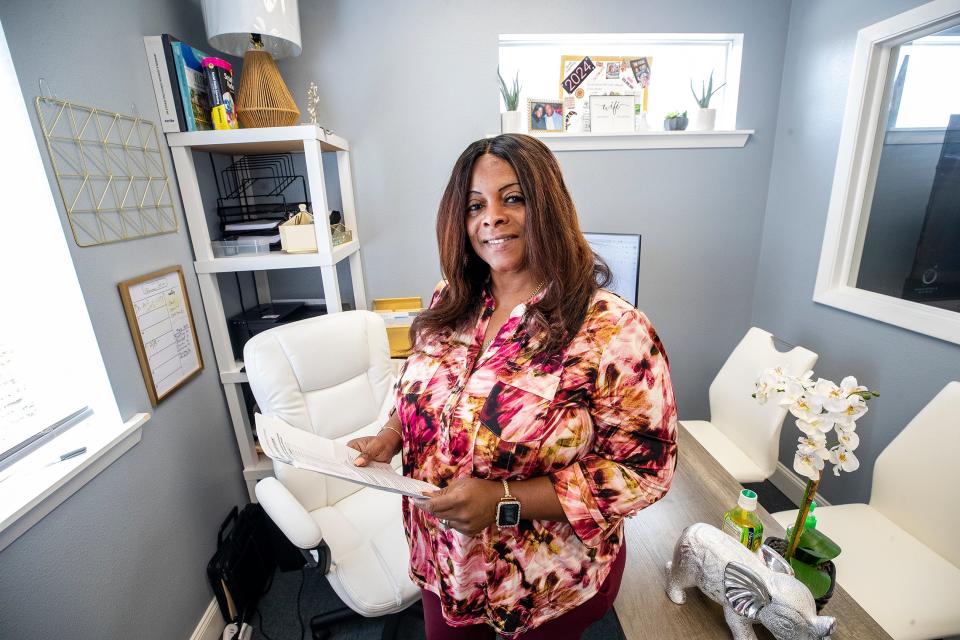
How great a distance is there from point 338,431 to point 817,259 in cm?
229

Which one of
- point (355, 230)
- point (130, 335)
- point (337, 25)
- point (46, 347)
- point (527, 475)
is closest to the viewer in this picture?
point (527, 475)

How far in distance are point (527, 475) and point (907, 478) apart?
1.41 m

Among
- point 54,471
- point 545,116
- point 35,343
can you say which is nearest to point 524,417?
point 54,471

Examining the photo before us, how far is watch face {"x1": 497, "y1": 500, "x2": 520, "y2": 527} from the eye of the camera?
2.39 feet

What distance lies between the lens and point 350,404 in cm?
156

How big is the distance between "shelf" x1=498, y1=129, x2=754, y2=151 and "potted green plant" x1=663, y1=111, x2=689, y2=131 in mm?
55

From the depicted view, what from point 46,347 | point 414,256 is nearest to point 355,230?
point 414,256

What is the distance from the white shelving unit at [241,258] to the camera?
1.49 meters

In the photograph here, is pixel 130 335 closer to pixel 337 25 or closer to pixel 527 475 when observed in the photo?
pixel 527 475

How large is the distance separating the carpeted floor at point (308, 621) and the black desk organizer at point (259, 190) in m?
1.48

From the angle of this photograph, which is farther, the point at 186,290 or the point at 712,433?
the point at 712,433

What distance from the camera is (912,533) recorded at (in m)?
1.32

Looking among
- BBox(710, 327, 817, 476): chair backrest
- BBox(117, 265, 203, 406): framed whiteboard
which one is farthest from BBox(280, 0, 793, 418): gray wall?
BBox(117, 265, 203, 406): framed whiteboard

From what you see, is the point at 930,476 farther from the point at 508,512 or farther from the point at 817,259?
the point at 508,512
